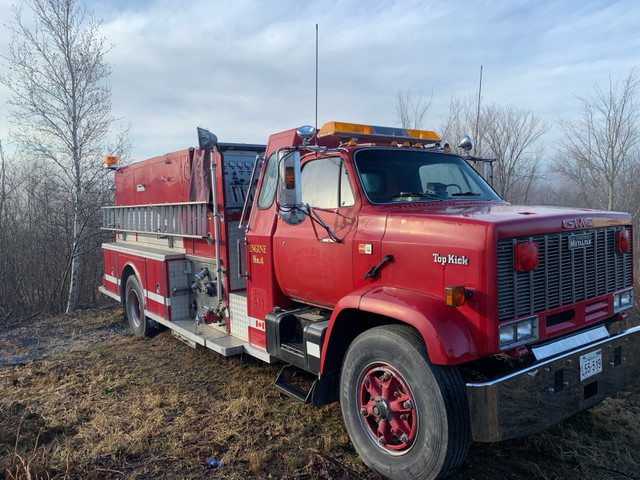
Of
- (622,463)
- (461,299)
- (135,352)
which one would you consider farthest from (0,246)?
(622,463)

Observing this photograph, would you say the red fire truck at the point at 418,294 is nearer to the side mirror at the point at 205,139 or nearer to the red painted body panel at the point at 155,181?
the side mirror at the point at 205,139

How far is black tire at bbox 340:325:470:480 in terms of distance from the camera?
281 cm

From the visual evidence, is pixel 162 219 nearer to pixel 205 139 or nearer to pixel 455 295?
pixel 205 139

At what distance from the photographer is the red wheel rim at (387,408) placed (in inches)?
121

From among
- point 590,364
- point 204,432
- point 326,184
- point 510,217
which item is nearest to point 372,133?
point 326,184

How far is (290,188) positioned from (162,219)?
3741mm

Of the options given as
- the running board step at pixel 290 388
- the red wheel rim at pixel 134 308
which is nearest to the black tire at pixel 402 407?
the running board step at pixel 290 388

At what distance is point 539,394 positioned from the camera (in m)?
2.87

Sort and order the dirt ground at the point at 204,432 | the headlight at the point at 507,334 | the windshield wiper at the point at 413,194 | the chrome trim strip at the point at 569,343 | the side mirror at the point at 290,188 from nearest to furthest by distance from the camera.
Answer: the headlight at the point at 507,334 < the chrome trim strip at the point at 569,343 < the dirt ground at the point at 204,432 < the side mirror at the point at 290,188 < the windshield wiper at the point at 413,194

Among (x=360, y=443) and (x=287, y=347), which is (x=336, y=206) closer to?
(x=287, y=347)

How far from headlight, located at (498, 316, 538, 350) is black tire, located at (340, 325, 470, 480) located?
1.13 feet

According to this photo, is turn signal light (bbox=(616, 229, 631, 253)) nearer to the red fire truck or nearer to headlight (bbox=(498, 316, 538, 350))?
the red fire truck

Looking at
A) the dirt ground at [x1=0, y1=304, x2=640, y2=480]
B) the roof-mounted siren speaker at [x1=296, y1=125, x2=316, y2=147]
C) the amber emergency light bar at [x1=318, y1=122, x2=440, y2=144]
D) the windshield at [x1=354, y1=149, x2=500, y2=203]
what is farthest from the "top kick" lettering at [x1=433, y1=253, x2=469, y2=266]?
the amber emergency light bar at [x1=318, y1=122, x2=440, y2=144]

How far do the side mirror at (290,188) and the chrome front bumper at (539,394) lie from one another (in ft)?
5.51
